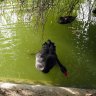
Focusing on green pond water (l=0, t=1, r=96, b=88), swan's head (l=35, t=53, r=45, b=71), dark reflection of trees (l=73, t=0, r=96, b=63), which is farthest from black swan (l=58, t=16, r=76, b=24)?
swan's head (l=35, t=53, r=45, b=71)

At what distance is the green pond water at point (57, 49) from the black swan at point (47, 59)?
17 cm

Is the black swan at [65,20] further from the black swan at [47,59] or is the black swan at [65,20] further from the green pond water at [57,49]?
the black swan at [47,59]

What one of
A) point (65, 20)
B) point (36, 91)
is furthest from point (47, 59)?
point (65, 20)

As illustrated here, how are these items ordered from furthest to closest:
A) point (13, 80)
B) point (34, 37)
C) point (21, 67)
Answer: point (34, 37) → point (21, 67) → point (13, 80)

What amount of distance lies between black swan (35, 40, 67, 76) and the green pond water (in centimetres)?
17

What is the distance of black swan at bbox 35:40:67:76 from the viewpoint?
8.59m

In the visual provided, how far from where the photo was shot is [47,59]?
8.81 meters

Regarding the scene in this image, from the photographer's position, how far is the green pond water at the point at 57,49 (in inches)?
333

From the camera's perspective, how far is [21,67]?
8.95 metres

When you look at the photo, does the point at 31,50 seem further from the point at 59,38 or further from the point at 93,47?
the point at 93,47

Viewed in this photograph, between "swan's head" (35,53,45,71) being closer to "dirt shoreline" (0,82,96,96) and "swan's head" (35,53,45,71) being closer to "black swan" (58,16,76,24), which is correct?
"dirt shoreline" (0,82,96,96)

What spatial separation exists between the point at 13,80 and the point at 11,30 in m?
3.61

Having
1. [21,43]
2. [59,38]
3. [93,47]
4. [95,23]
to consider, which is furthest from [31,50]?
[95,23]

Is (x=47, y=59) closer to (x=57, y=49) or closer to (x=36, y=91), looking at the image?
(x=57, y=49)
